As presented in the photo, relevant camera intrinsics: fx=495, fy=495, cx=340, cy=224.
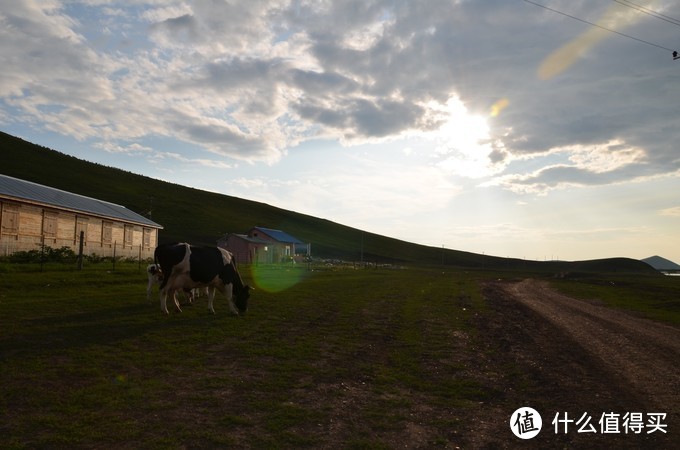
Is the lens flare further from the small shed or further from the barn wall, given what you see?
the small shed

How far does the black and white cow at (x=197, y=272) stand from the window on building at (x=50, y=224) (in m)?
24.8

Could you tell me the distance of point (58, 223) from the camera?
129 feet

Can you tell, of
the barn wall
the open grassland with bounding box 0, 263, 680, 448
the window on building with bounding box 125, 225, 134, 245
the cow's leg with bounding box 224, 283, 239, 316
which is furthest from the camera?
the window on building with bounding box 125, 225, 134, 245

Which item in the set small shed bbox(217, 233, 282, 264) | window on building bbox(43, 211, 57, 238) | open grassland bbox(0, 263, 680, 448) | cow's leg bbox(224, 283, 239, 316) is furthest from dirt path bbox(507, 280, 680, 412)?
small shed bbox(217, 233, 282, 264)

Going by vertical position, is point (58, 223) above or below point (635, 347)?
above

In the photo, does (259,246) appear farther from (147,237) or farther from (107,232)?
(107,232)

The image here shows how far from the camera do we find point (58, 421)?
24.1 feet

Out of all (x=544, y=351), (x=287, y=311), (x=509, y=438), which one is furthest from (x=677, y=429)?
(x=287, y=311)

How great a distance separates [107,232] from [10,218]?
12.9 meters

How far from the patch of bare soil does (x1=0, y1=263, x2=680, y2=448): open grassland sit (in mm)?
130

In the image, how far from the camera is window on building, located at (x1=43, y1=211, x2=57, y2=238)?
37781 mm

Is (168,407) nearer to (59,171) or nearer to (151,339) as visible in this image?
(151,339)

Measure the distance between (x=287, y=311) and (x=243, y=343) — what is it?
712 centimetres

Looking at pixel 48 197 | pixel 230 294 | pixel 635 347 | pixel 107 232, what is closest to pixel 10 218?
pixel 48 197
